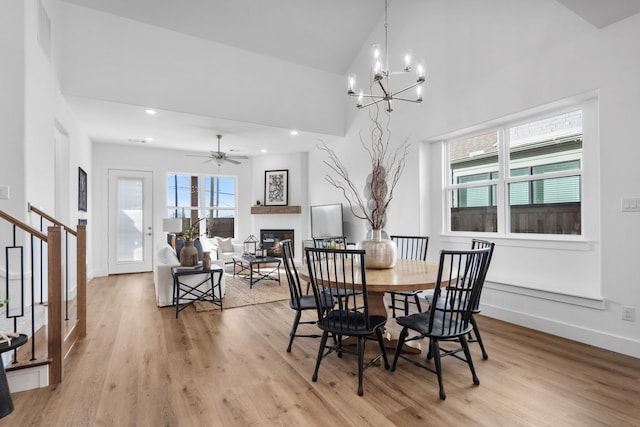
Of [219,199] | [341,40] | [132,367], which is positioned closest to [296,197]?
[219,199]

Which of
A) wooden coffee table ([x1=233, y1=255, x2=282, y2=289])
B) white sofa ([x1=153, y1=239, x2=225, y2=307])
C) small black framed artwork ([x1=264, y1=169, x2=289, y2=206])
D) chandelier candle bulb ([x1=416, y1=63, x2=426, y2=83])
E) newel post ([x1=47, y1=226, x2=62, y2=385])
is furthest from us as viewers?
small black framed artwork ([x1=264, y1=169, x2=289, y2=206])

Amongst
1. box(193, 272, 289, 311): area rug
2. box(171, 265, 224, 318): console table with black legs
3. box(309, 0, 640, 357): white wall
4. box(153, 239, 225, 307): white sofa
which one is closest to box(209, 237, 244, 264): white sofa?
box(193, 272, 289, 311): area rug

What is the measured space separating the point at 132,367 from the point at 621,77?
4.55 meters

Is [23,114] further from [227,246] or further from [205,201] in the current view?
[205,201]

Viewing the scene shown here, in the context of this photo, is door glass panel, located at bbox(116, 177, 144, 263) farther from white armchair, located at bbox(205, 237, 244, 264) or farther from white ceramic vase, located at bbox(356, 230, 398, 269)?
white ceramic vase, located at bbox(356, 230, 398, 269)

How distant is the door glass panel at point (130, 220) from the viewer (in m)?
6.90

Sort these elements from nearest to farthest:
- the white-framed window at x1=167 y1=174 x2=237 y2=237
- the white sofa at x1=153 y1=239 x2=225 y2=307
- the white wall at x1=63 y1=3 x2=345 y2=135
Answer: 1. the white wall at x1=63 y1=3 x2=345 y2=135
2. the white sofa at x1=153 y1=239 x2=225 y2=307
3. the white-framed window at x1=167 y1=174 x2=237 y2=237

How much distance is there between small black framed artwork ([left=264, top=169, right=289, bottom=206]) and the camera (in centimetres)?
785

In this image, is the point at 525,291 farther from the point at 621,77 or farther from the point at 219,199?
the point at 219,199

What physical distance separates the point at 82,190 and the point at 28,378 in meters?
4.05

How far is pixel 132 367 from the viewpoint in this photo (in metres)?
2.55

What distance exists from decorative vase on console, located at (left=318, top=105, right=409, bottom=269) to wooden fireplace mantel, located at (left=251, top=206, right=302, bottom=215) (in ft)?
3.92

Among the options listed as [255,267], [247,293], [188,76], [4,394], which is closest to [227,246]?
[255,267]


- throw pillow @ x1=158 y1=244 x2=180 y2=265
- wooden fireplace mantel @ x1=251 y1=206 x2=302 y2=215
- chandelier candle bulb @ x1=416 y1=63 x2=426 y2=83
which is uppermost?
chandelier candle bulb @ x1=416 y1=63 x2=426 y2=83
